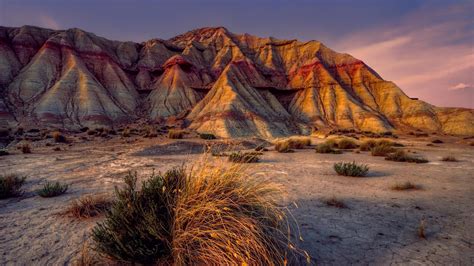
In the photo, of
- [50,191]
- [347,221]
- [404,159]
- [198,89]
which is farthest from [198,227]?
[198,89]

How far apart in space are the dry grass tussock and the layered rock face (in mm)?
33396

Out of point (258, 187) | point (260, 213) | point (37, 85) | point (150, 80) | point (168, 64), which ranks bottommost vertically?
point (260, 213)

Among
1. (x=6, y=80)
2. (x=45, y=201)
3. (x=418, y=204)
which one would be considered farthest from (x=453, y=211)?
(x=6, y=80)

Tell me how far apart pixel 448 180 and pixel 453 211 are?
401cm

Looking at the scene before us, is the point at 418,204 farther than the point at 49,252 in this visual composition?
Yes

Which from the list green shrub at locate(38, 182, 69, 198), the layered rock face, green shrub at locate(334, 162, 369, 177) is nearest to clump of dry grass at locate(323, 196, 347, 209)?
green shrub at locate(334, 162, 369, 177)

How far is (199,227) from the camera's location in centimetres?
266

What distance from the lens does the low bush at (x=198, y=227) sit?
2543 mm

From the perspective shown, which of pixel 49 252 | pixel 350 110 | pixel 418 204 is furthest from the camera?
pixel 350 110

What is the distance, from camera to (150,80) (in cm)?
6066

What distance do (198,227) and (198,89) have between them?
57.2 metres

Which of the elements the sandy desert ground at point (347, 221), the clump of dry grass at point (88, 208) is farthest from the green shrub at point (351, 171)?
the clump of dry grass at point (88, 208)

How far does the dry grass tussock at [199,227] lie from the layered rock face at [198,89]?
110 ft

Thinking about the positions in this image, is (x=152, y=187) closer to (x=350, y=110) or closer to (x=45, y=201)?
(x=45, y=201)
